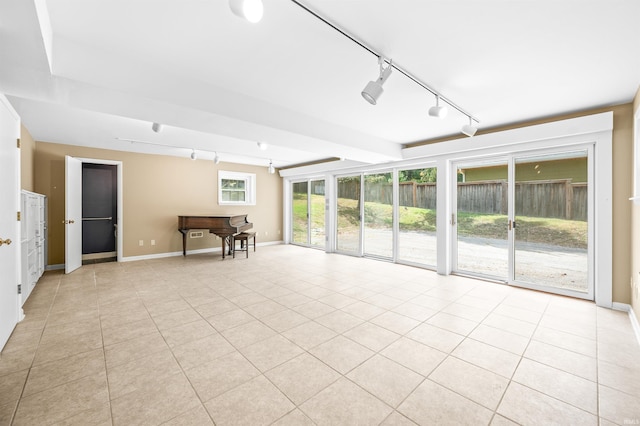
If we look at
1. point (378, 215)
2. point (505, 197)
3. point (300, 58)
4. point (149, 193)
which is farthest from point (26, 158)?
point (505, 197)

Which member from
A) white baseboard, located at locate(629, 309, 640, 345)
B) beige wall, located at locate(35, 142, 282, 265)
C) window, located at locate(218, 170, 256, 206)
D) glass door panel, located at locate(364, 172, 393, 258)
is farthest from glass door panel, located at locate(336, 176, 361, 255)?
white baseboard, located at locate(629, 309, 640, 345)

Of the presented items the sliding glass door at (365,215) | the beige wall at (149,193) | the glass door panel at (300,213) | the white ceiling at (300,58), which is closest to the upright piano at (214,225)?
the beige wall at (149,193)

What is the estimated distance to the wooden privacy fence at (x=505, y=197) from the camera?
145 inches

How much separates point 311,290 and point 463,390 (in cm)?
237

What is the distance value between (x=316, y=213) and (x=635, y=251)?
242 inches

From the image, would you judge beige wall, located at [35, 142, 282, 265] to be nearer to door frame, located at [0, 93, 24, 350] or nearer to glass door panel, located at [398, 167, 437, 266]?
door frame, located at [0, 93, 24, 350]

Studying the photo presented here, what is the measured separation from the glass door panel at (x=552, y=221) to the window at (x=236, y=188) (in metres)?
6.48

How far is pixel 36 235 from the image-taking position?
13.7ft

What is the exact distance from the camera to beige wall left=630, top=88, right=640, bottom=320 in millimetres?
2722

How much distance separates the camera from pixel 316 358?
85.0 inches

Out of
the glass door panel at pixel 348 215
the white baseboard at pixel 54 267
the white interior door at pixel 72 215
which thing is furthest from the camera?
the glass door panel at pixel 348 215

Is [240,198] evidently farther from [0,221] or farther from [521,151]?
[521,151]

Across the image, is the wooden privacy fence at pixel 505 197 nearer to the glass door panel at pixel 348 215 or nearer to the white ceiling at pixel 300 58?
the glass door panel at pixel 348 215

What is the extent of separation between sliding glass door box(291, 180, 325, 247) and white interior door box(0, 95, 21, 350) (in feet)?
19.1
